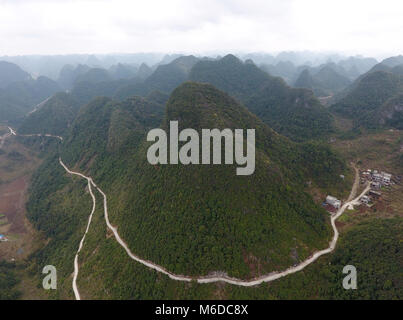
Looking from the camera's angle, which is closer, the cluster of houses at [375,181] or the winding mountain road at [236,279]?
the winding mountain road at [236,279]

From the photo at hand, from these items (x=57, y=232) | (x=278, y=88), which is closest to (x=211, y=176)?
(x=57, y=232)

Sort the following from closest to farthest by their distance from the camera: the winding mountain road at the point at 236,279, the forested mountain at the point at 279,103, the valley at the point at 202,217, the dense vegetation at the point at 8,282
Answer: the winding mountain road at the point at 236,279 → the valley at the point at 202,217 → the dense vegetation at the point at 8,282 → the forested mountain at the point at 279,103

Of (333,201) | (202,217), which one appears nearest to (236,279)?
(202,217)

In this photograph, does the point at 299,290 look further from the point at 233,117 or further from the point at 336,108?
the point at 336,108

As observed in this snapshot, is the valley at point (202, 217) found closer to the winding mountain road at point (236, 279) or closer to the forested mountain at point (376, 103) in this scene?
the winding mountain road at point (236, 279)

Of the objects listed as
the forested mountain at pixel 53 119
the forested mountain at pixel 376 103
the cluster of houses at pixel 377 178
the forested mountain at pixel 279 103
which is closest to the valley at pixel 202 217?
the cluster of houses at pixel 377 178

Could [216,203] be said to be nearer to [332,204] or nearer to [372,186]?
[332,204]

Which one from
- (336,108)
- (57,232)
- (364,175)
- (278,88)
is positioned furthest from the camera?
(278,88)
